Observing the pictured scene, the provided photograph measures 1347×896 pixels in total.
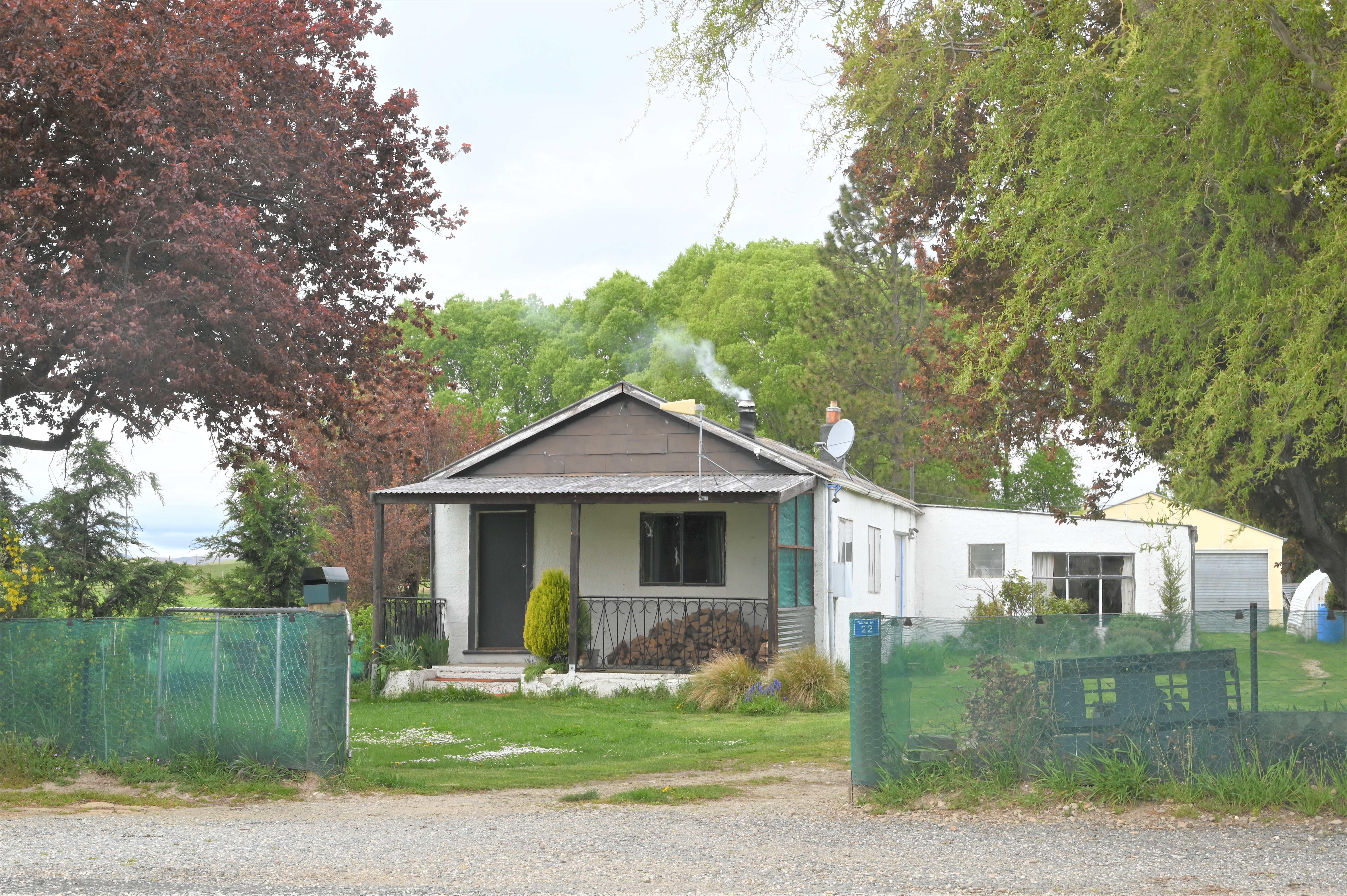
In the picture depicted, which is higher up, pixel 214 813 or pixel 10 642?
pixel 10 642

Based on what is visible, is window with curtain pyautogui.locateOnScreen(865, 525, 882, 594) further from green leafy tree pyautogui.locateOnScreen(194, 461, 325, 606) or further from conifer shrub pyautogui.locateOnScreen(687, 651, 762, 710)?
green leafy tree pyautogui.locateOnScreen(194, 461, 325, 606)

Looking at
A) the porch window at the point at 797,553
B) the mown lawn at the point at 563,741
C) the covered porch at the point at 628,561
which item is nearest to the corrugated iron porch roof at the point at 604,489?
the covered porch at the point at 628,561

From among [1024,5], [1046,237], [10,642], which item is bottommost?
[10,642]

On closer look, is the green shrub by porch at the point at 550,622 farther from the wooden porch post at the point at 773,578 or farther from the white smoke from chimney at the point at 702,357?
the white smoke from chimney at the point at 702,357

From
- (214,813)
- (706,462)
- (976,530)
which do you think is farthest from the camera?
(976,530)

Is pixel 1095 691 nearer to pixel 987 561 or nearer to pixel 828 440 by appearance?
pixel 828 440

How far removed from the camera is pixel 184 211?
957 cm

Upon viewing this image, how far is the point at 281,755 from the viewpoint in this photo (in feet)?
30.5

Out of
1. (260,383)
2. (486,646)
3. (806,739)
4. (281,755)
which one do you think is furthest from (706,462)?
(281,755)

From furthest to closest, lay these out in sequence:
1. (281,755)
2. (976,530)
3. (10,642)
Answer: (976,530)
(10,642)
(281,755)

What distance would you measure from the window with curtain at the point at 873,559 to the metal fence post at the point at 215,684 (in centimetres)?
1365

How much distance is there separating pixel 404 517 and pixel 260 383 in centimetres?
1545

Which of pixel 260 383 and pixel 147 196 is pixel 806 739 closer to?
pixel 260 383

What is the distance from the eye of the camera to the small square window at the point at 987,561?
25.3 m
